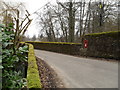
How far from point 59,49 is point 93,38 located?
15.5ft

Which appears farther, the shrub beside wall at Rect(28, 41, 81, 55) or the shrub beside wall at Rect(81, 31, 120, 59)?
the shrub beside wall at Rect(28, 41, 81, 55)

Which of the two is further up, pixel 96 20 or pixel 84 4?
pixel 84 4

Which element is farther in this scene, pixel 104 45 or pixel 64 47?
pixel 64 47

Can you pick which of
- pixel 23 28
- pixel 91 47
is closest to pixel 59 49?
pixel 91 47

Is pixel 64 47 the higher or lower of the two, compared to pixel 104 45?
lower

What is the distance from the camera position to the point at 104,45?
7.27 m

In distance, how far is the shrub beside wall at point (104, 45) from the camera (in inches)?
261

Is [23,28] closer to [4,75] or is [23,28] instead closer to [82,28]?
[4,75]

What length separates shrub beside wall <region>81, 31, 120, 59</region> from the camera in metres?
6.62

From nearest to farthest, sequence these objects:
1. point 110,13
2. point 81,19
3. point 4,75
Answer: point 4,75 → point 110,13 → point 81,19

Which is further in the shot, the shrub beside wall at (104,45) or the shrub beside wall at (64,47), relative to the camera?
the shrub beside wall at (64,47)

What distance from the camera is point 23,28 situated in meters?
3.92

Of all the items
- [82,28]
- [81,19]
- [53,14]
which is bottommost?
[82,28]

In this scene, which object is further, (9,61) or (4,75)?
(9,61)
